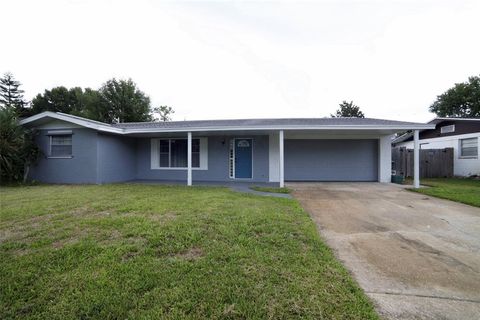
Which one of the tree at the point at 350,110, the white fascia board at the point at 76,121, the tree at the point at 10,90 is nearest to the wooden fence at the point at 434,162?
the white fascia board at the point at 76,121

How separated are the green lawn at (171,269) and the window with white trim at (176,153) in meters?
7.23

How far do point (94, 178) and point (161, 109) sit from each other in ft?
86.2

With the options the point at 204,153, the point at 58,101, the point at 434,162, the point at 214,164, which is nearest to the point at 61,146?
the point at 204,153

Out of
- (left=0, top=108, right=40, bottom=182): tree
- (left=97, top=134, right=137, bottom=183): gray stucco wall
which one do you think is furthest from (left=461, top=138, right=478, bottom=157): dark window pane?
(left=0, top=108, right=40, bottom=182): tree

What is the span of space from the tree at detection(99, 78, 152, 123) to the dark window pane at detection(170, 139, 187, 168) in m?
18.2

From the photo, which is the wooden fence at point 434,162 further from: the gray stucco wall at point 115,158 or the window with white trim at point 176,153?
the gray stucco wall at point 115,158

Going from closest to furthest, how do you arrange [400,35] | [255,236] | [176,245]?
[176,245]
[255,236]
[400,35]

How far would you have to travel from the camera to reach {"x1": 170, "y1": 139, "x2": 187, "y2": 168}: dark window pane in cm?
1179

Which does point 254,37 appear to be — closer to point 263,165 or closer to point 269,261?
point 263,165

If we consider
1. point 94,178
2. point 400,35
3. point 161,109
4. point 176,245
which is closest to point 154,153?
point 94,178

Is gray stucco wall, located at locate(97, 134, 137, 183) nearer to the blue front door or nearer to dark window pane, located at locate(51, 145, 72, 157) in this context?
dark window pane, located at locate(51, 145, 72, 157)

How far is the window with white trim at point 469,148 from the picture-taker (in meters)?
13.1

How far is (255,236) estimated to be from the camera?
3506 millimetres

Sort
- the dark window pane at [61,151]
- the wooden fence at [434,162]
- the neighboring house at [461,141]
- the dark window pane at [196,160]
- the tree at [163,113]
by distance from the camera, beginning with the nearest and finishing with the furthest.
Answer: the dark window pane at [61,151] → the dark window pane at [196,160] → the neighboring house at [461,141] → the wooden fence at [434,162] → the tree at [163,113]
